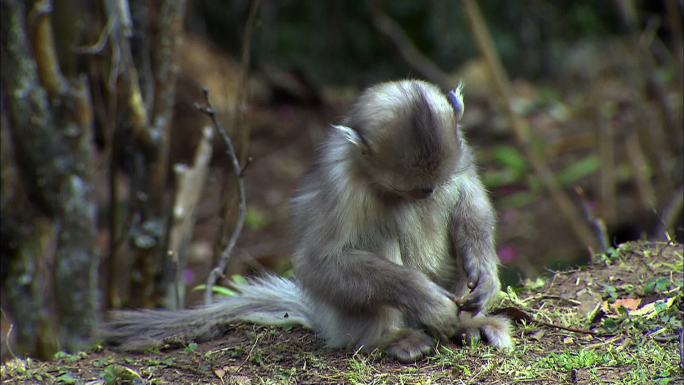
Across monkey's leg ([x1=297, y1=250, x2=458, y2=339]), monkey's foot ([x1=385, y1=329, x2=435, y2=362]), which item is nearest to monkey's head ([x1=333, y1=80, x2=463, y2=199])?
monkey's leg ([x1=297, y1=250, x2=458, y2=339])

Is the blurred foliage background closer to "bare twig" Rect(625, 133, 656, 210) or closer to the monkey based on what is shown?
"bare twig" Rect(625, 133, 656, 210)

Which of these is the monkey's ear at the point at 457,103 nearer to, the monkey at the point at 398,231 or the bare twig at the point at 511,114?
the monkey at the point at 398,231

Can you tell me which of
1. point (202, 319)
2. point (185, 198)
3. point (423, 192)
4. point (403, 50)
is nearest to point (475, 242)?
point (423, 192)

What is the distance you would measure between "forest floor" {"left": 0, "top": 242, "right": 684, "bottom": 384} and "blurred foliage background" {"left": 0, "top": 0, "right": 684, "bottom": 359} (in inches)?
23.6

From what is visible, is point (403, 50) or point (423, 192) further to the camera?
point (403, 50)

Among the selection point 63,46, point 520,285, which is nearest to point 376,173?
point 520,285

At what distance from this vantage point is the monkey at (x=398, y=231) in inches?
174

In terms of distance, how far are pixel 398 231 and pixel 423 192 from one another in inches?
14.6

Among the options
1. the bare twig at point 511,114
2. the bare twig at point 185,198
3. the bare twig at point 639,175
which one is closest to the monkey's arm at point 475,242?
the bare twig at point 185,198

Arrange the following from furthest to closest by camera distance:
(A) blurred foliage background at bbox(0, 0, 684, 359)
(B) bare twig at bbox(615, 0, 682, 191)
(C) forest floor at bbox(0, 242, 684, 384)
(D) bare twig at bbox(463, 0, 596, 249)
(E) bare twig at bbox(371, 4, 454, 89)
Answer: (E) bare twig at bbox(371, 4, 454, 89) → (B) bare twig at bbox(615, 0, 682, 191) → (D) bare twig at bbox(463, 0, 596, 249) → (A) blurred foliage background at bbox(0, 0, 684, 359) → (C) forest floor at bbox(0, 242, 684, 384)

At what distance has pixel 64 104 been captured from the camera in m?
7.01

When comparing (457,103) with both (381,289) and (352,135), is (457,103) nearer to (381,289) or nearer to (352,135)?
(352,135)

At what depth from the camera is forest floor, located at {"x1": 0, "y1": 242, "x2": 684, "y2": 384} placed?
425 centimetres

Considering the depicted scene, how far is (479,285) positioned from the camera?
473cm
